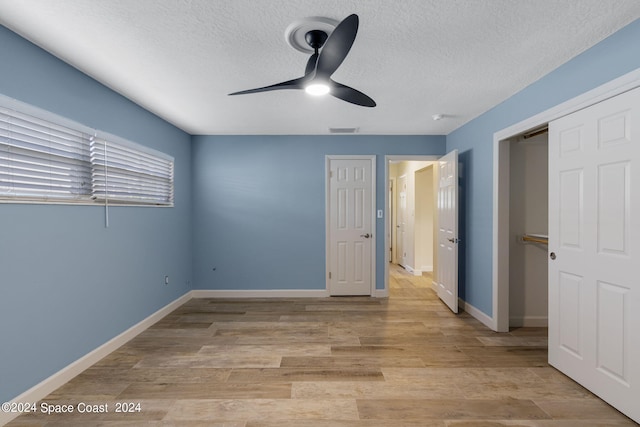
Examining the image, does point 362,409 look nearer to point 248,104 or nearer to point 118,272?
point 118,272

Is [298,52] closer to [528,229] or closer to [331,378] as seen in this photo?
[331,378]

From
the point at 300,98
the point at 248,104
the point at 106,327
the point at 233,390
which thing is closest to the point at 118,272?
the point at 106,327

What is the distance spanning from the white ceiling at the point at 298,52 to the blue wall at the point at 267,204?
49.7 inches

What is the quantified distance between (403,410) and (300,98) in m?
2.82

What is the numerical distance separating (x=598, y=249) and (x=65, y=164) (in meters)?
4.00

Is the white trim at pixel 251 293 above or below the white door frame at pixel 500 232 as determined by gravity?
below

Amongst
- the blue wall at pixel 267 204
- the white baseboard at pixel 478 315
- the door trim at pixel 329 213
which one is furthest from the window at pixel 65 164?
the white baseboard at pixel 478 315

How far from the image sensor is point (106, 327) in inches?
104

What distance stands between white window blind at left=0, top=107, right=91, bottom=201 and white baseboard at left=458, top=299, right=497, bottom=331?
13.8 ft

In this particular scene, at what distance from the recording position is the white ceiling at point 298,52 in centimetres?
165

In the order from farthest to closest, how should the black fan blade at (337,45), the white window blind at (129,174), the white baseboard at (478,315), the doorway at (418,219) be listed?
the doorway at (418,219) → the white baseboard at (478,315) → the white window blind at (129,174) → the black fan blade at (337,45)

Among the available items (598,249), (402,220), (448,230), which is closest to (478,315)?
(448,230)

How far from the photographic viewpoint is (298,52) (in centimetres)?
210

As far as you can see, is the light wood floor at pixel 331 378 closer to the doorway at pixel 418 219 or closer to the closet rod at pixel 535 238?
the closet rod at pixel 535 238
